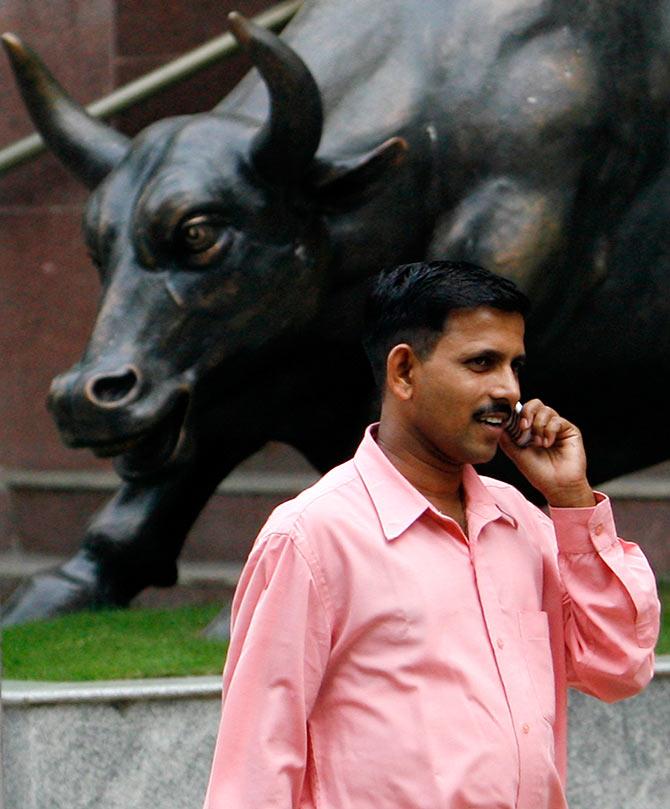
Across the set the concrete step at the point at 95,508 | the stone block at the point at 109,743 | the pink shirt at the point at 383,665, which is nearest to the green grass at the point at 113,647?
the stone block at the point at 109,743

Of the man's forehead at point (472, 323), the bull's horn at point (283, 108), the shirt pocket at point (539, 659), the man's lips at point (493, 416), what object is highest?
the man's forehead at point (472, 323)

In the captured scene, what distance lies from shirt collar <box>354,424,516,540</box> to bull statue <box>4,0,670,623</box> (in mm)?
2257

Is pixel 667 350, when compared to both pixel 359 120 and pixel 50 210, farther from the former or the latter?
pixel 50 210

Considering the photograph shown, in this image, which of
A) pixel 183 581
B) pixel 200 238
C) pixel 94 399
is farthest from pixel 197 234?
pixel 183 581

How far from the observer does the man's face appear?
2.85 metres

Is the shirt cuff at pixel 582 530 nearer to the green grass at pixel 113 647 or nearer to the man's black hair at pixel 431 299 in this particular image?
the man's black hair at pixel 431 299

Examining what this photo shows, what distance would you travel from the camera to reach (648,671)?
2.95m

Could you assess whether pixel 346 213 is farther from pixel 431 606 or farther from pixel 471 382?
pixel 431 606

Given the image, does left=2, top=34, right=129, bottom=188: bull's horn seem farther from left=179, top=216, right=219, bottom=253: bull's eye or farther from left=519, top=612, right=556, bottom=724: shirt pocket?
left=519, top=612, right=556, bottom=724: shirt pocket

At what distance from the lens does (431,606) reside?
9.00 feet

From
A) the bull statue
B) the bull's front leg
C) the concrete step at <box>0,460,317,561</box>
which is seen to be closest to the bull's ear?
Answer: the bull statue

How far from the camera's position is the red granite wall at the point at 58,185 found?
27.7ft

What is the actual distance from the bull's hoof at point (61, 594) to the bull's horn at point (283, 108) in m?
1.63

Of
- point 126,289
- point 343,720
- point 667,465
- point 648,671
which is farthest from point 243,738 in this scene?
point 667,465
